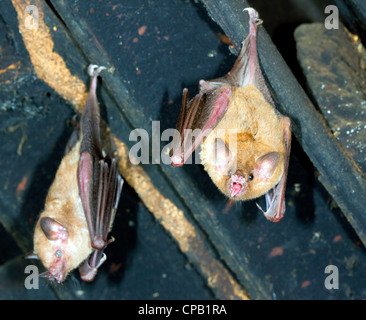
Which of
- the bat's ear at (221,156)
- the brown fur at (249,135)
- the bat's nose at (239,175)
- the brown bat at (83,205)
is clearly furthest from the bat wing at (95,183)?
the bat's nose at (239,175)

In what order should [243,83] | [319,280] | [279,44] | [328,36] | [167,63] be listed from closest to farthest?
[243,83] → [167,63] → [328,36] → [319,280] → [279,44]

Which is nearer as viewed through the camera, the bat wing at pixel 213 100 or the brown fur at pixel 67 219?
the bat wing at pixel 213 100

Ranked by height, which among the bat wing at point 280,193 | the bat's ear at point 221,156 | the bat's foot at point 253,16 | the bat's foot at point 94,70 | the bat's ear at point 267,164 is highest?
the bat's foot at point 94,70

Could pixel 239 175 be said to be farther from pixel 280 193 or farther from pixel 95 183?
pixel 95 183

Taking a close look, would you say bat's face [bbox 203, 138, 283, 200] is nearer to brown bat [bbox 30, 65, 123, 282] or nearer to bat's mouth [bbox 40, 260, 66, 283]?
brown bat [bbox 30, 65, 123, 282]

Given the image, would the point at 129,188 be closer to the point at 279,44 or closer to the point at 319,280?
the point at 319,280

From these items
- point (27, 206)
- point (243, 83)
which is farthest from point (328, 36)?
point (27, 206)

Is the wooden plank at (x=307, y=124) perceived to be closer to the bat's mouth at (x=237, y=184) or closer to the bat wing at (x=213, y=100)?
the bat wing at (x=213, y=100)

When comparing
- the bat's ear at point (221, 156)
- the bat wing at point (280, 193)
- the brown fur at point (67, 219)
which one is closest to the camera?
the bat's ear at point (221, 156)
